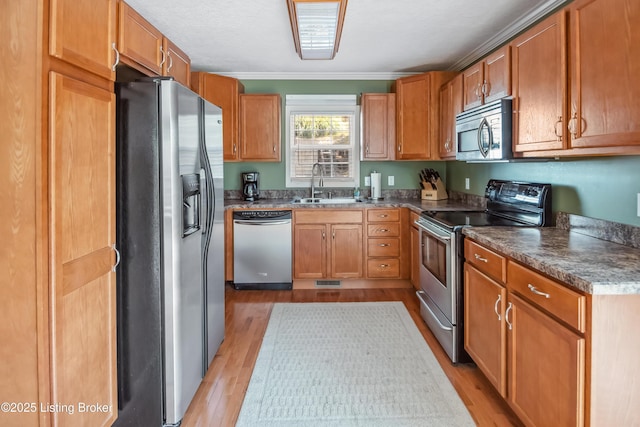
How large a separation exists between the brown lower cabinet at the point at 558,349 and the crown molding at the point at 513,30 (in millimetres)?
1750

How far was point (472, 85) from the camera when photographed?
3188 mm

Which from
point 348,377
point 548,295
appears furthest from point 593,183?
point 348,377

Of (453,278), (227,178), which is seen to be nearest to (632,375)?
(453,278)

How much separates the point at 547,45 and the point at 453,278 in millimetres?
1433

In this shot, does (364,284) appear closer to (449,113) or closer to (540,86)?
(449,113)

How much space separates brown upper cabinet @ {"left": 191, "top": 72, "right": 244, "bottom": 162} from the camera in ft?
14.0

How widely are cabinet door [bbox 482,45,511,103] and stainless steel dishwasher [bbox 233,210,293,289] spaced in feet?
7.21

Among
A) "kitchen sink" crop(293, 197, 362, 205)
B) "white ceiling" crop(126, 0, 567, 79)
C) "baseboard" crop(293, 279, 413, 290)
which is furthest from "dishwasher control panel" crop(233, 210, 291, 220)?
"white ceiling" crop(126, 0, 567, 79)

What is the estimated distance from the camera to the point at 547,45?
6.75ft

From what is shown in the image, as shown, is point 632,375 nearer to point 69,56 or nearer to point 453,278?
point 453,278

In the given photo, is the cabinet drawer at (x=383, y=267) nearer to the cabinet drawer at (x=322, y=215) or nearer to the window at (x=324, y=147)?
the cabinet drawer at (x=322, y=215)

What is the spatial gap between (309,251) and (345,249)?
381 millimetres

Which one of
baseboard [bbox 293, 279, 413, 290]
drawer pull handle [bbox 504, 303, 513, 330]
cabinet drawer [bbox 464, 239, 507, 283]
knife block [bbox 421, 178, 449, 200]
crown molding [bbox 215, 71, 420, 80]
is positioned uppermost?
crown molding [bbox 215, 71, 420, 80]

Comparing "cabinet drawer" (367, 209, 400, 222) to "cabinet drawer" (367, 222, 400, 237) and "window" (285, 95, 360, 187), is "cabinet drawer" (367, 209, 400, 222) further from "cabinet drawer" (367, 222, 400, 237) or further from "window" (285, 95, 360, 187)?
"window" (285, 95, 360, 187)
